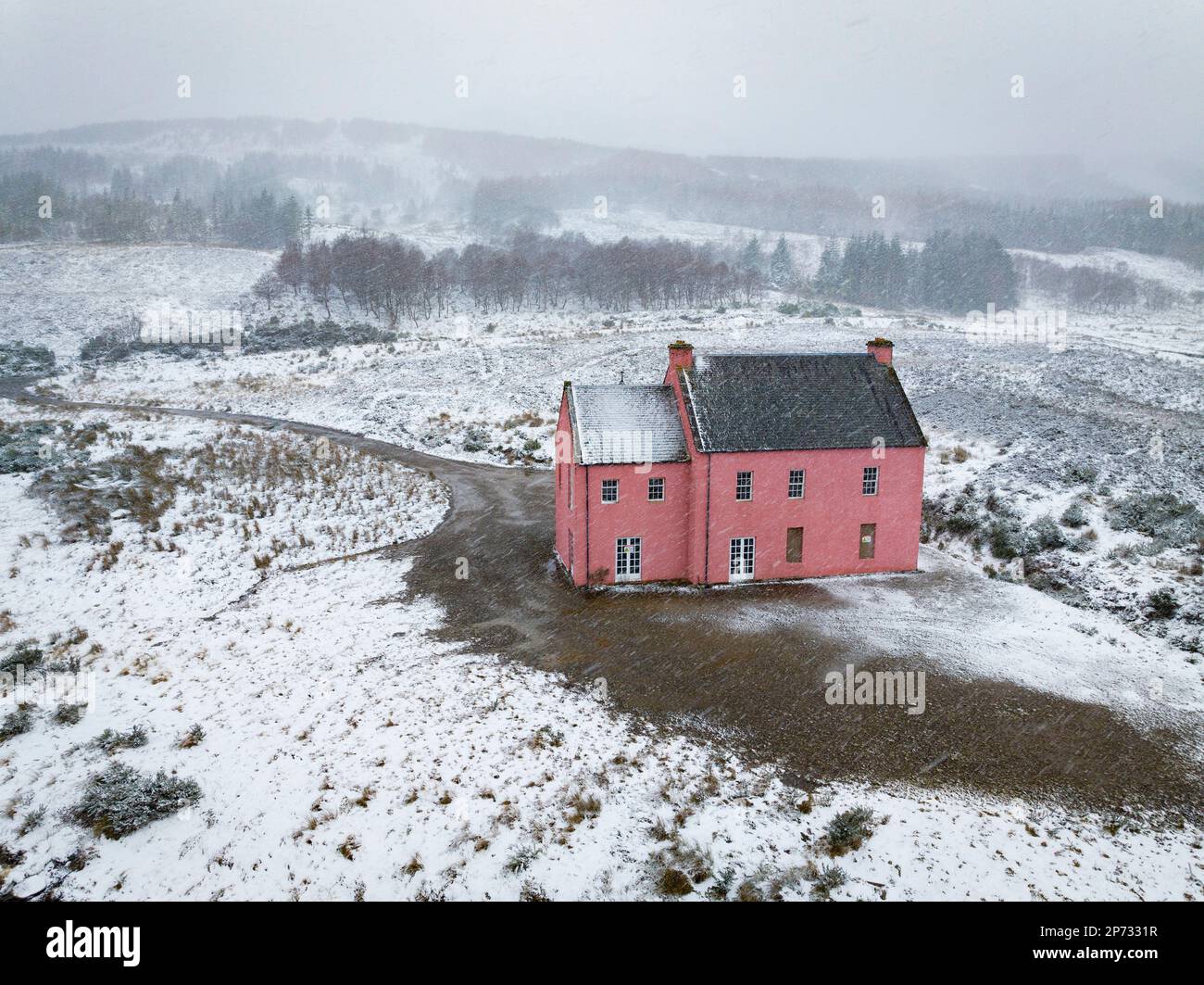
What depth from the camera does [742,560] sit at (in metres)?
25.3

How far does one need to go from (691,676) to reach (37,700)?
53.4 ft

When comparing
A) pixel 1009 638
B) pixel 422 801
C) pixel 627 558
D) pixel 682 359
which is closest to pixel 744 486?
pixel 627 558

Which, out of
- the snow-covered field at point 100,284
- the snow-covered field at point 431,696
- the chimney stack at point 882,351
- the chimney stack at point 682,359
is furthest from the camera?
the snow-covered field at point 100,284

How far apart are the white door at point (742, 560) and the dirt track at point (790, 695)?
27.2 inches

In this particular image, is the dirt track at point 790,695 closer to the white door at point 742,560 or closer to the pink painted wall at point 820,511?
the white door at point 742,560

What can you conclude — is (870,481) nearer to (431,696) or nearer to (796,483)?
(796,483)

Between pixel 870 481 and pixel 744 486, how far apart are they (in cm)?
486

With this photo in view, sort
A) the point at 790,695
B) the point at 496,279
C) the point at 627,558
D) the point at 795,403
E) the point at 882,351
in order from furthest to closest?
the point at 496,279 → the point at 882,351 → the point at 795,403 → the point at 627,558 → the point at 790,695

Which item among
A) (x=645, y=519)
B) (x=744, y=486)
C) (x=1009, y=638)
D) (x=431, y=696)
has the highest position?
(x=744, y=486)

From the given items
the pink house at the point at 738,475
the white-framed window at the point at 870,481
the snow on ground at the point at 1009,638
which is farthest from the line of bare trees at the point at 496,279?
the snow on ground at the point at 1009,638

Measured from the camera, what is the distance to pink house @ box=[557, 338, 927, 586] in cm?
2452

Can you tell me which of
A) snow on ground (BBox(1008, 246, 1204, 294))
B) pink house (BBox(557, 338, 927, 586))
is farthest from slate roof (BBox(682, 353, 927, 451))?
snow on ground (BBox(1008, 246, 1204, 294))

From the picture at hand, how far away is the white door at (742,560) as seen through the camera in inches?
992

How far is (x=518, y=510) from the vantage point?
34.0 meters
